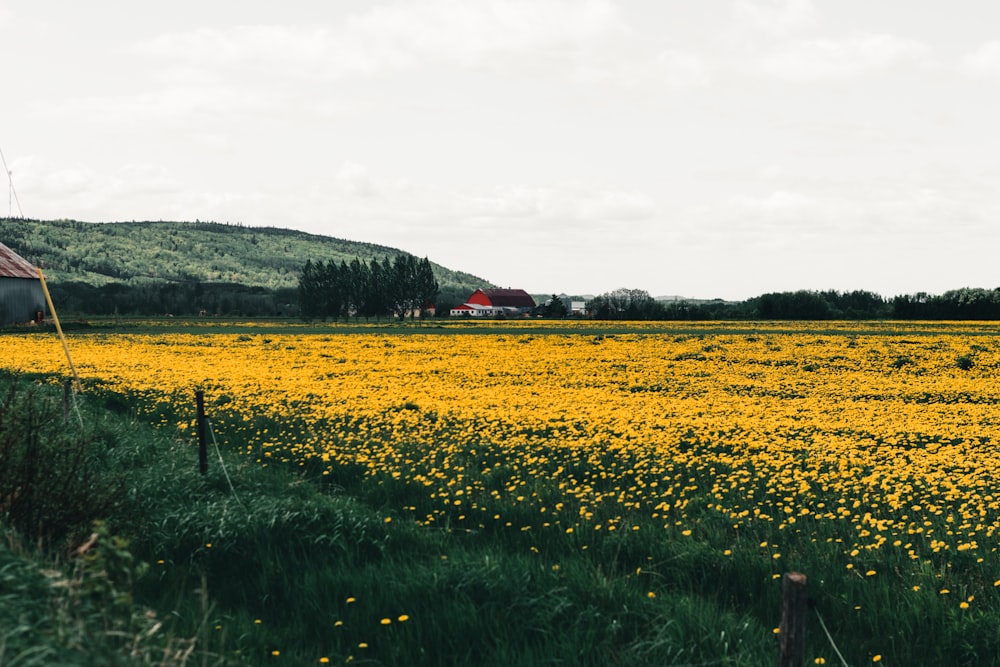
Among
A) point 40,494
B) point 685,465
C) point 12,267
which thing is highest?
point 12,267

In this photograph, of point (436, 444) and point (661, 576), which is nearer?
point (661, 576)

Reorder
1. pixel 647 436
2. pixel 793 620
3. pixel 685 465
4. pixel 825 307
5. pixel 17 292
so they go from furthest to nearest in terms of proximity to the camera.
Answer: pixel 825 307 → pixel 17 292 → pixel 647 436 → pixel 685 465 → pixel 793 620

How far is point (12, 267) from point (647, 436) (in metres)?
73.1

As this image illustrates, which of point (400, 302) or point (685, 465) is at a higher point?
point (400, 302)

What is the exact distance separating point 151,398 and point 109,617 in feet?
64.4

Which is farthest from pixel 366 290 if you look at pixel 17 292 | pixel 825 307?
pixel 825 307

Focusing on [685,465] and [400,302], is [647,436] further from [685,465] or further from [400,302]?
[400,302]

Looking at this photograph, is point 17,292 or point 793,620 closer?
point 793,620

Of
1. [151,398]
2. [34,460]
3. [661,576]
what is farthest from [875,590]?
[151,398]

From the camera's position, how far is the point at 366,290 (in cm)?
13975

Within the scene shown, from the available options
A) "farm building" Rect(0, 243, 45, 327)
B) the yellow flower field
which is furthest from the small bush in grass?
"farm building" Rect(0, 243, 45, 327)

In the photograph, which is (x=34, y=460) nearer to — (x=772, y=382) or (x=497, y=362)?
(x=772, y=382)

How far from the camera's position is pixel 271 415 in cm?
1925

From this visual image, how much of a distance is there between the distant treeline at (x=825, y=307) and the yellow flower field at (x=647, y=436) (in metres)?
69.7
